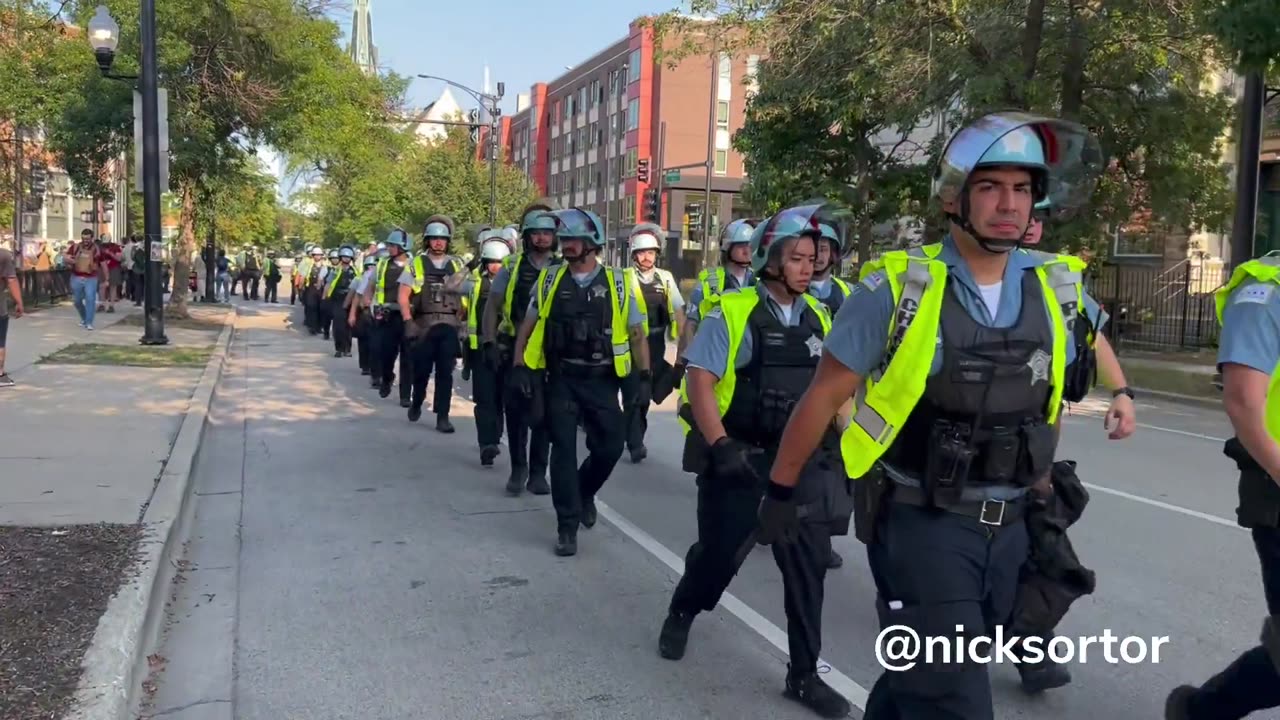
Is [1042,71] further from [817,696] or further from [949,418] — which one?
[949,418]

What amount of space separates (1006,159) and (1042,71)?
16.6 meters

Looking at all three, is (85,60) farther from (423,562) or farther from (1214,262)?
(1214,262)

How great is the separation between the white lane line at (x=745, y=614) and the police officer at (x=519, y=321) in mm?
585

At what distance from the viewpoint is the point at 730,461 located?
4062 millimetres

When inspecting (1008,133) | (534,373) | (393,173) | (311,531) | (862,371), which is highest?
(393,173)

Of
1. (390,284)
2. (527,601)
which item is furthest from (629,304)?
(390,284)

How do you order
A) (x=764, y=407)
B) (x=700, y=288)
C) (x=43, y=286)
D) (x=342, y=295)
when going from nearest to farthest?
(x=764, y=407), (x=700, y=288), (x=342, y=295), (x=43, y=286)

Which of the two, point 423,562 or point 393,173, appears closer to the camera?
point 423,562

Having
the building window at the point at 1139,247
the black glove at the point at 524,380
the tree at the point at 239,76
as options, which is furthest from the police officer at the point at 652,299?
the building window at the point at 1139,247

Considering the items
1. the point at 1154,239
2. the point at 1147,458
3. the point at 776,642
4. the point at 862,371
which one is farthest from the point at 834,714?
the point at 1154,239

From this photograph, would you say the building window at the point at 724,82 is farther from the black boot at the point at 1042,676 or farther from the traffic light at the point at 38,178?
the black boot at the point at 1042,676

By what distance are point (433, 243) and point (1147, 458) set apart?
6952 millimetres

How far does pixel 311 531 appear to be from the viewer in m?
7.04

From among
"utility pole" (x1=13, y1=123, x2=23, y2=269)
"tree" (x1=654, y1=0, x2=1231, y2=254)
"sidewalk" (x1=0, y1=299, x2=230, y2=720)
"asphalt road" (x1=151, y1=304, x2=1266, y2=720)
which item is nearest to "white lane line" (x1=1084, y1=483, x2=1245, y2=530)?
"asphalt road" (x1=151, y1=304, x2=1266, y2=720)
